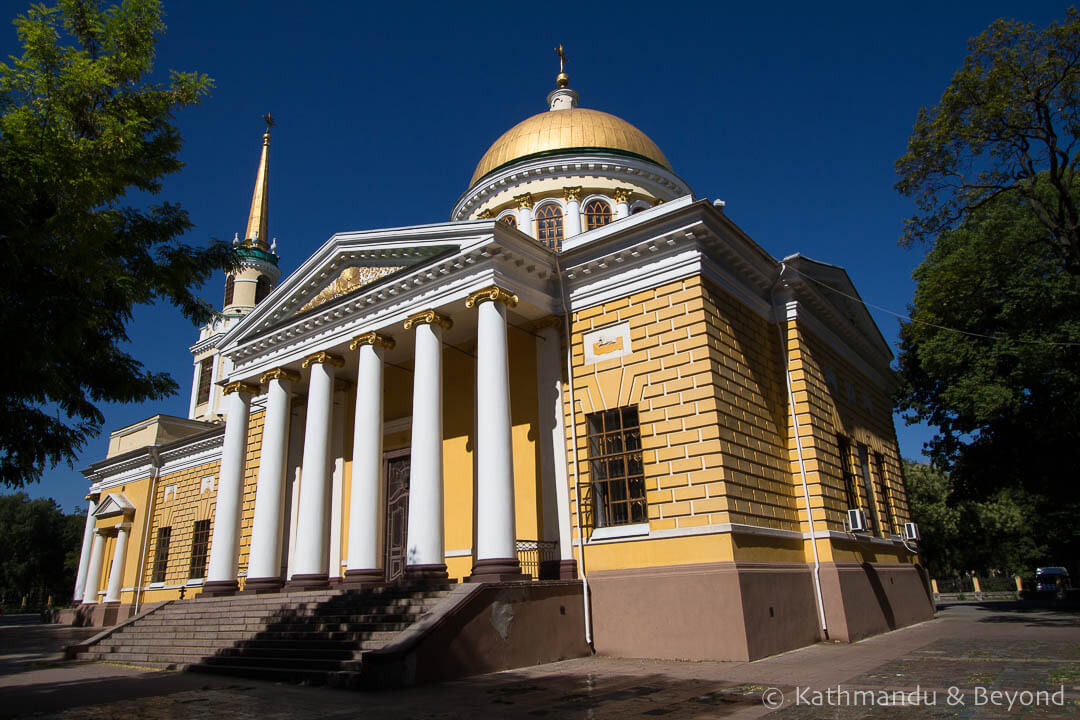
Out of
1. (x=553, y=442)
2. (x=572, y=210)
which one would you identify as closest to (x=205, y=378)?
(x=572, y=210)

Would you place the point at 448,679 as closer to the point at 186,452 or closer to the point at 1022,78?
the point at 1022,78

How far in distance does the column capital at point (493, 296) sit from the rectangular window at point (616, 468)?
8.44 feet

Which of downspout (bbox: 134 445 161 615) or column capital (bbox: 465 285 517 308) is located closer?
column capital (bbox: 465 285 517 308)

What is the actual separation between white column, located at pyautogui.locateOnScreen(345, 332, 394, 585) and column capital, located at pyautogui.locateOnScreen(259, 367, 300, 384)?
9.39ft

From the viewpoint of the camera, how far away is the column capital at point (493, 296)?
488 inches

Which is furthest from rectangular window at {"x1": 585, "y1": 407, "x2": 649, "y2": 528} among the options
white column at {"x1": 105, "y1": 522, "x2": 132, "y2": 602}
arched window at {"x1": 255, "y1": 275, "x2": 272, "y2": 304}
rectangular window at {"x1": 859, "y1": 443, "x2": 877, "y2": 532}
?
arched window at {"x1": 255, "y1": 275, "x2": 272, "y2": 304}

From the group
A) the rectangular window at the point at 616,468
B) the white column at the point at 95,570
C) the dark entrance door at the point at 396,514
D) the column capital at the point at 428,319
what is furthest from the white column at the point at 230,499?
the white column at the point at 95,570

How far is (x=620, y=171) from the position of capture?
2020 centimetres

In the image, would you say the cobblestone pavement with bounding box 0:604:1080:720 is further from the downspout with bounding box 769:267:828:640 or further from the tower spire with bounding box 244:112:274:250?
the tower spire with bounding box 244:112:274:250

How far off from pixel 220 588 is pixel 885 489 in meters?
16.1

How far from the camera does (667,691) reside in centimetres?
770

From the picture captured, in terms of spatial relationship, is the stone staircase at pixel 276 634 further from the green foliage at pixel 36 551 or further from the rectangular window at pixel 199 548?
the green foliage at pixel 36 551

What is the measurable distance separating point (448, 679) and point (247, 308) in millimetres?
30880

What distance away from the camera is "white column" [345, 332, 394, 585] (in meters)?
12.5
